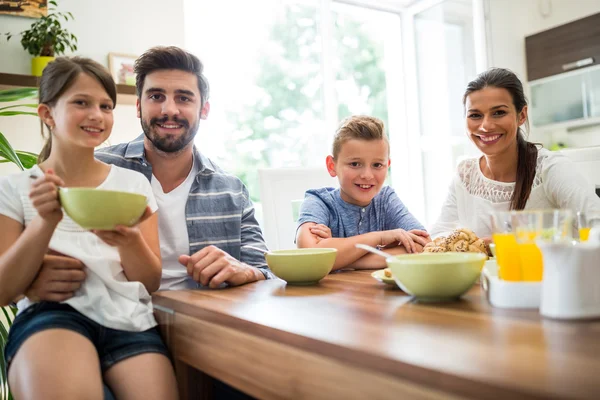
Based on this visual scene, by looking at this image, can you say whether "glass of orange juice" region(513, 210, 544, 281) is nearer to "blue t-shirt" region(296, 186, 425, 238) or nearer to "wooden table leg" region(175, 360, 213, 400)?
"wooden table leg" region(175, 360, 213, 400)

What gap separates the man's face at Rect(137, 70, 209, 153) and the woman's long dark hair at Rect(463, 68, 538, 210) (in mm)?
1035

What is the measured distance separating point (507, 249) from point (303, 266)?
44 cm

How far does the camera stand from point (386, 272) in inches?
39.8

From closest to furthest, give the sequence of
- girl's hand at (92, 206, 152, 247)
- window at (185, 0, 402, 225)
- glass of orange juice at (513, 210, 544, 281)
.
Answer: glass of orange juice at (513, 210, 544, 281) → girl's hand at (92, 206, 152, 247) → window at (185, 0, 402, 225)

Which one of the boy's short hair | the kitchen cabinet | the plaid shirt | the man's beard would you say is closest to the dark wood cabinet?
the kitchen cabinet

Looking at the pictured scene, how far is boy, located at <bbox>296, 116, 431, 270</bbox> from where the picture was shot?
1667 mm

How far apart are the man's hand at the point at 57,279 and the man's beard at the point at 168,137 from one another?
550 mm

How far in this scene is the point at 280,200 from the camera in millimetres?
2002

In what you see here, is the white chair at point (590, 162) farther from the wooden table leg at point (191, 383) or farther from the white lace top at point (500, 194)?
the wooden table leg at point (191, 383)

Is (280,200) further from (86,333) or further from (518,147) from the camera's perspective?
(86,333)

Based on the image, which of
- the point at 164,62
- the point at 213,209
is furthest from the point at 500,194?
the point at 164,62

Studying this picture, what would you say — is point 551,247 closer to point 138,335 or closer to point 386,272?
point 386,272

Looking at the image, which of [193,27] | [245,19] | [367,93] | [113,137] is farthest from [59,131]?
[367,93]

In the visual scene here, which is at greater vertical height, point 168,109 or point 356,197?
point 168,109
